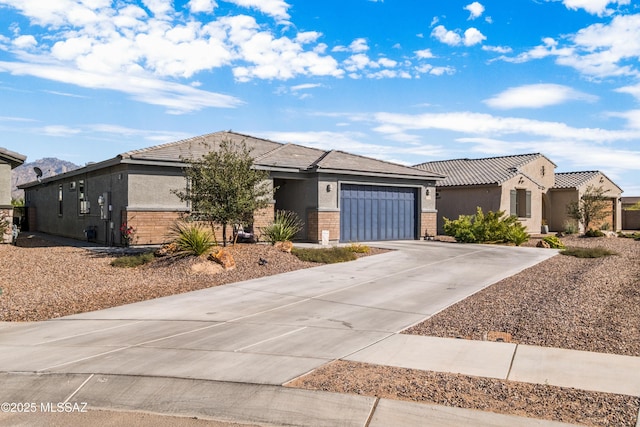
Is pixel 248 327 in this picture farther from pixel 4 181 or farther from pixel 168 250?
pixel 4 181

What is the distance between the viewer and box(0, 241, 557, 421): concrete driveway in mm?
6719

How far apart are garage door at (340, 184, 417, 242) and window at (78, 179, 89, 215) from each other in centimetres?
1245

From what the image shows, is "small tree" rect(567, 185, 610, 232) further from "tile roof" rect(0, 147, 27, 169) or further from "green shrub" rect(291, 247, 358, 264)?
"tile roof" rect(0, 147, 27, 169)

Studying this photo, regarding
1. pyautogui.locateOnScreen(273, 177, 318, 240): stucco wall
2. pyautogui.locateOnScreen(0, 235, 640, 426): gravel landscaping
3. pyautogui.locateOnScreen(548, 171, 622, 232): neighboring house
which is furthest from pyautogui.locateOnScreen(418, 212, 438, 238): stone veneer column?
pyautogui.locateOnScreen(548, 171, 622, 232): neighboring house

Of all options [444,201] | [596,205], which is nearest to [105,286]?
[444,201]

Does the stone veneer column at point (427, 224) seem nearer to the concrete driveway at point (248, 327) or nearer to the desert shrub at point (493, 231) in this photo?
the desert shrub at point (493, 231)

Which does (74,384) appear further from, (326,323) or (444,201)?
(444,201)

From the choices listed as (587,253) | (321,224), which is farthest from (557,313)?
(321,224)

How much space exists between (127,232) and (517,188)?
74.0ft

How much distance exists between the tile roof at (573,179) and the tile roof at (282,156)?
14648mm

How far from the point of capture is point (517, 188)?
31.5 m

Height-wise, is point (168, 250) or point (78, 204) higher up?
point (78, 204)

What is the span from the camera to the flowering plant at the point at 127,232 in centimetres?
2022

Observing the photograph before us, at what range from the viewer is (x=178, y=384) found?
6141 millimetres
